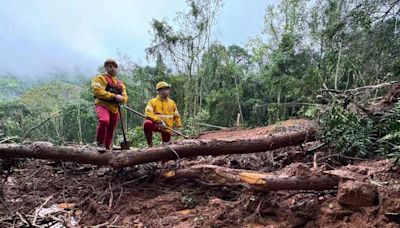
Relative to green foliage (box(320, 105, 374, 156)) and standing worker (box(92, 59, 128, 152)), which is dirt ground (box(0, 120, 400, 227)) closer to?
green foliage (box(320, 105, 374, 156))

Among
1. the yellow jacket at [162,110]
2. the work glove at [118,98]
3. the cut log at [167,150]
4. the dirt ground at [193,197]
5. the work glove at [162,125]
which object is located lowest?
the dirt ground at [193,197]

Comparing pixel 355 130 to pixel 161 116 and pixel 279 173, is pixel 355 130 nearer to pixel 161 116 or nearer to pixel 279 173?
pixel 279 173

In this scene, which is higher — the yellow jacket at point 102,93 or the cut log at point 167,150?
the yellow jacket at point 102,93

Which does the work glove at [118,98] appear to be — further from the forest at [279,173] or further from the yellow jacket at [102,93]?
the forest at [279,173]

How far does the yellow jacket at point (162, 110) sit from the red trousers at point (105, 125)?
1.70ft

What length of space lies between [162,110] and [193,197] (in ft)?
7.49

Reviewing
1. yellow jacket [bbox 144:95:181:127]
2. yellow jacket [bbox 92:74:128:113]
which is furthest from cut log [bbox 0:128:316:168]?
yellow jacket [bbox 144:95:181:127]

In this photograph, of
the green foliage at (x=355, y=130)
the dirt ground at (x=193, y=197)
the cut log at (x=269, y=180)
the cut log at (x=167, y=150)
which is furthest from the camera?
the cut log at (x=167, y=150)

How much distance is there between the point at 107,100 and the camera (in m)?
5.98

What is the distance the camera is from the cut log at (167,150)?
491 centimetres

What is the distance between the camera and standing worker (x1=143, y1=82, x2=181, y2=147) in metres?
6.26

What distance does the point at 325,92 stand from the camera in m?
5.27

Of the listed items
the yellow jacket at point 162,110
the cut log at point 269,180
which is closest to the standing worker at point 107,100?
the yellow jacket at point 162,110

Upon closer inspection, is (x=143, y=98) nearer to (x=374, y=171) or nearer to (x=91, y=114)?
(x=91, y=114)
